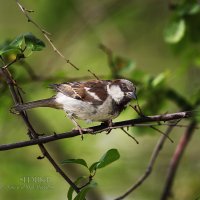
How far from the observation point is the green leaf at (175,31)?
13.9 feet

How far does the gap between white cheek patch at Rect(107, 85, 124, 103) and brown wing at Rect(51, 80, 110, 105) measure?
0.05 m

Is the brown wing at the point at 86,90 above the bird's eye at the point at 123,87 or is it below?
above

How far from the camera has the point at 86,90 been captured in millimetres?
4184

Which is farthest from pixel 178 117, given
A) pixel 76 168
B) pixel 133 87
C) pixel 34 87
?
pixel 76 168

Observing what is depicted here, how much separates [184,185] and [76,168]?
104 centimetres

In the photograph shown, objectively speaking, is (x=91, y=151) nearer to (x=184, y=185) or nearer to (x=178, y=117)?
(x=184, y=185)

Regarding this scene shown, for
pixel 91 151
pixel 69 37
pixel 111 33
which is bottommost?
pixel 91 151

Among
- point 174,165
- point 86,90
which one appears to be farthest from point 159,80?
point 174,165

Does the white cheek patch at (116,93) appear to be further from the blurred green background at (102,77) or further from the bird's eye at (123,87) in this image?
the blurred green background at (102,77)

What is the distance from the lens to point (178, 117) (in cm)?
288

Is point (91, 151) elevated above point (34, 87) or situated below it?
below

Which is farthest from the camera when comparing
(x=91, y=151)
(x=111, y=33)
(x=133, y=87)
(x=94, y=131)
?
(x=111, y=33)

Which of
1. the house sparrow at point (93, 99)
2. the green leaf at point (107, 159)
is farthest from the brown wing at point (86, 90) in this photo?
the green leaf at point (107, 159)

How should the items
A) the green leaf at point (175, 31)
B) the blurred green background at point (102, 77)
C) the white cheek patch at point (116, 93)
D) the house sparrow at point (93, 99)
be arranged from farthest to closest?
the blurred green background at point (102, 77) < the green leaf at point (175, 31) < the white cheek patch at point (116, 93) < the house sparrow at point (93, 99)
